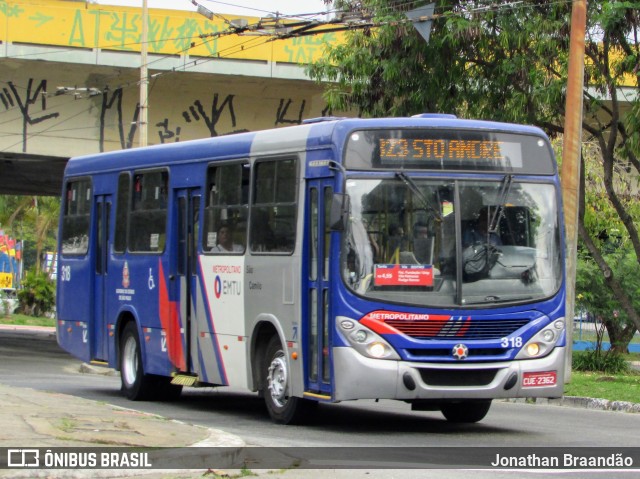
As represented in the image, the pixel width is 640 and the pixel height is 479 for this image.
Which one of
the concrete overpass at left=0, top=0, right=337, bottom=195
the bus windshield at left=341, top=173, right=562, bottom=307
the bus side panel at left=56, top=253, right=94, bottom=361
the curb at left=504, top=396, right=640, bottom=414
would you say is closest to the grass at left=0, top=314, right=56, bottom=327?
the concrete overpass at left=0, top=0, right=337, bottom=195

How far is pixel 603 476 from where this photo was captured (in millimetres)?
9453

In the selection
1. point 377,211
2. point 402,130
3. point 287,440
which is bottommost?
point 287,440

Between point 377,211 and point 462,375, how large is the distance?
5.79 feet

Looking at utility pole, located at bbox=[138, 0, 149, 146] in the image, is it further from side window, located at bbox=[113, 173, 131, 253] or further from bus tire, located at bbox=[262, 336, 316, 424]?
bus tire, located at bbox=[262, 336, 316, 424]

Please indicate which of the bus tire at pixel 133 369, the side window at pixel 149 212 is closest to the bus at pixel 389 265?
the side window at pixel 149 212

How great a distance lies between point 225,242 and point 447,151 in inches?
122

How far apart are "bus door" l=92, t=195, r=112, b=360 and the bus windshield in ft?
20.9

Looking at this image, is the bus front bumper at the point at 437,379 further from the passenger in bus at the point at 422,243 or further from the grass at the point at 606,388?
the grass at the point at 606,388

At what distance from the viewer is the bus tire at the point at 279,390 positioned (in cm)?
1285

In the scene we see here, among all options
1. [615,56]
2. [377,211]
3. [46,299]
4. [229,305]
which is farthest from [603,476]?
[46,299]

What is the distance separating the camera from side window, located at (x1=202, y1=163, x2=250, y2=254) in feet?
45.7

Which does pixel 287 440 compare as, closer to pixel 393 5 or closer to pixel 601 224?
pixel 393 5

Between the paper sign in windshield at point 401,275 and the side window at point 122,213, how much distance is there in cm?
585

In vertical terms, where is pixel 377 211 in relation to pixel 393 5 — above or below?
below
